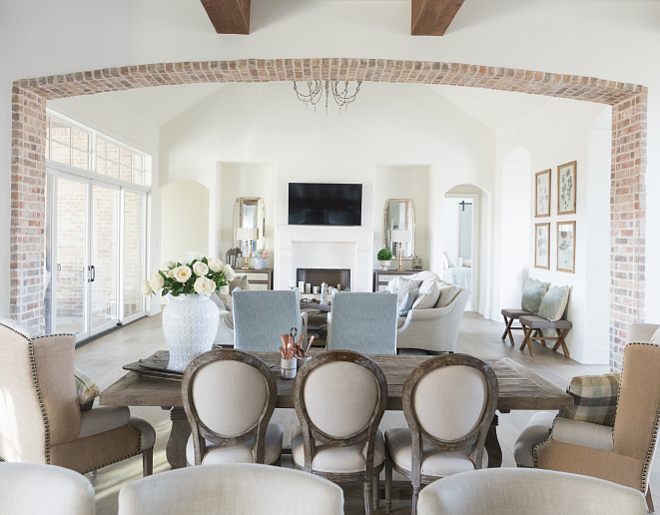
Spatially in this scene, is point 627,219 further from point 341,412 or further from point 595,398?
point 341,412

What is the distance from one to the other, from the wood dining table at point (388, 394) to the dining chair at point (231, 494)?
1256 mm

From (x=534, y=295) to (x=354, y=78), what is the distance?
414 centimetres

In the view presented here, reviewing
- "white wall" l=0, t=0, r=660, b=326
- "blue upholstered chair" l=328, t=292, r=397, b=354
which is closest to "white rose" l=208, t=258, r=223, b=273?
"blue upholstered chair" l=328, t=292, r=397, b=354

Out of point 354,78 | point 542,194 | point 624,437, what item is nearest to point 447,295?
point 542,194

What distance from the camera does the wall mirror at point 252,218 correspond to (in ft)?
33.3

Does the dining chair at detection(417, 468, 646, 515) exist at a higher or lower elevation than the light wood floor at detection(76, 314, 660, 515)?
higher

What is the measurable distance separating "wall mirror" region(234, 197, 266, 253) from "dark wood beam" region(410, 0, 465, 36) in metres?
6.12

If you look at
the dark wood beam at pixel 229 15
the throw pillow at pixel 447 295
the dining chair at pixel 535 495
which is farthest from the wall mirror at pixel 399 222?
the dining chair at pixel 535 495

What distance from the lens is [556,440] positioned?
2.62m

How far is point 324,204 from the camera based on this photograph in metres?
9.52

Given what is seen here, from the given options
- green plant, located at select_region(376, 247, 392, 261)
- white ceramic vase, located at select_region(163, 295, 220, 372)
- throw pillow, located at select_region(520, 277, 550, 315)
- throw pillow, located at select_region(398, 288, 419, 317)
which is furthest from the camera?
green plant, located at select_region(376, 247, 392, 261)

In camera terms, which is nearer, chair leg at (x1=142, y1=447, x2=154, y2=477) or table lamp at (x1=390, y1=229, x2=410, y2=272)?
chair leg at (x1=142, y1=447, x2=154, y2=477)

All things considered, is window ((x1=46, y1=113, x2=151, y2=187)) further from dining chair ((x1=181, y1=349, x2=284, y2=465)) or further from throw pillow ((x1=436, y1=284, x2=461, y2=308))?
dining chair ((x1=181, y1=349, x2=284, y2=465))

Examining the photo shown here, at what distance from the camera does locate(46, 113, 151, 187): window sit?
6230 mm
